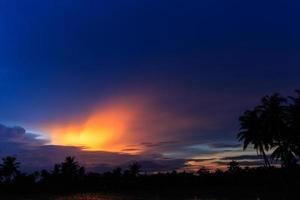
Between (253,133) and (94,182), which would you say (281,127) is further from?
(94,182)

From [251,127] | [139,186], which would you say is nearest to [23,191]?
[139,186]

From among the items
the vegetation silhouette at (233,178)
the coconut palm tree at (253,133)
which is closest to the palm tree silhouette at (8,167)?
the vegetation silhouette at (233,178)

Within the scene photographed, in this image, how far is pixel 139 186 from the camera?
182 meters

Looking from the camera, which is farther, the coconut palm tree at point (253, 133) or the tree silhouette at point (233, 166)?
the tree silhouette at point (233, 166)

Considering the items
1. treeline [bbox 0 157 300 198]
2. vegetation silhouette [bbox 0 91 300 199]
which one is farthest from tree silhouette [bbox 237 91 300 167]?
treeline [bbox 0 157 300 198]

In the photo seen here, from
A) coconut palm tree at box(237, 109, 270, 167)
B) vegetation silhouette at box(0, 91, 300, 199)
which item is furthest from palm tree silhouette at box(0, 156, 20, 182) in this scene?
coconut palm tree at box(237, 109, 270, 167)

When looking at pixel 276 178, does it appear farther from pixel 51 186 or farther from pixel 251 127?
pixel 51 186

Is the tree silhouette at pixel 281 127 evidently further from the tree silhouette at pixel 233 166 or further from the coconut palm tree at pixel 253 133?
the tree silhouette at pixel 233 166

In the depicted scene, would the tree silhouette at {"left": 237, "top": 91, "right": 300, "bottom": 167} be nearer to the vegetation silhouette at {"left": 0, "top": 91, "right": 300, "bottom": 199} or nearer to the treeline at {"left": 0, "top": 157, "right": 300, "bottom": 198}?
the vegetation silhouette at {"left": 0, "top": 91, "right": 300, "bottom": 199}

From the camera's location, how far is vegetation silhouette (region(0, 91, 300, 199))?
80438mm

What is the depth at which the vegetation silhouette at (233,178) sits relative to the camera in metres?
80.4

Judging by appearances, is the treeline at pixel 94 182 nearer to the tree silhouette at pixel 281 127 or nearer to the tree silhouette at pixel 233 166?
the tree silhouette at pixel 233 166

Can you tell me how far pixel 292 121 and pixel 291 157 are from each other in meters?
7.03

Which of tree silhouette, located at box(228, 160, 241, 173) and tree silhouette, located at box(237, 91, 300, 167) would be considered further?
tree silhouette, located at box(228, 160, 241, 173)
